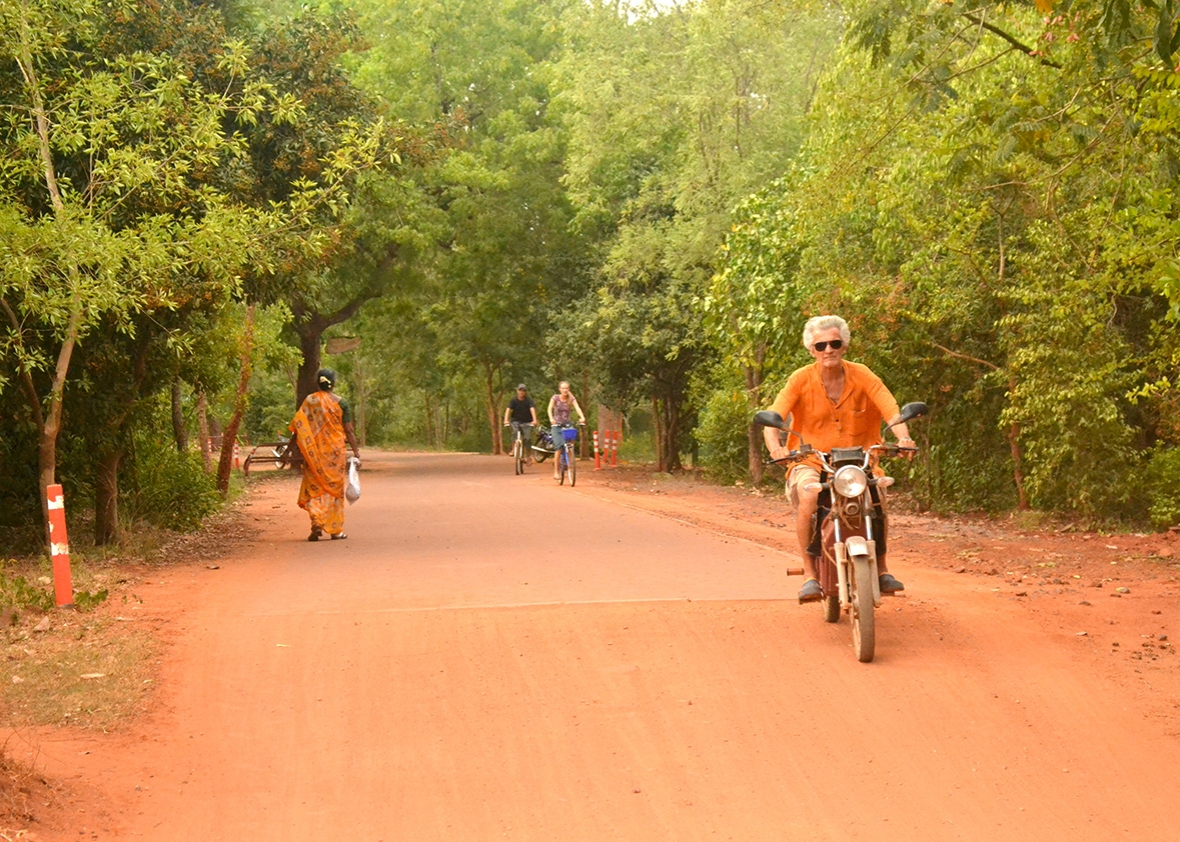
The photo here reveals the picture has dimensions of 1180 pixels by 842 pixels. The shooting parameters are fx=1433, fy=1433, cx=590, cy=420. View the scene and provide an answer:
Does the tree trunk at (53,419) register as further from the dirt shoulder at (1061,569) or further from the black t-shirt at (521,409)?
the black t-shirt at (521,409)

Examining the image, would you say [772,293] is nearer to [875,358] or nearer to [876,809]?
[875,358]

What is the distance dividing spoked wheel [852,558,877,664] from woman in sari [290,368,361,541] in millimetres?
8316

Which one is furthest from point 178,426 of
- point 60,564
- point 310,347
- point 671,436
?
point 310,347

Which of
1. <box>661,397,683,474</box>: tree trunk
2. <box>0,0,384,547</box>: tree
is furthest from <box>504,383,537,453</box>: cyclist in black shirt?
<box>0,0,384,547</box>: tree

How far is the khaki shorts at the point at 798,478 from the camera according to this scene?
358 inches

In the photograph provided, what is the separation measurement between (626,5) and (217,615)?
22.2 meters

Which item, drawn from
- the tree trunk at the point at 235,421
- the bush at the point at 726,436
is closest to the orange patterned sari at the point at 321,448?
the tree trunk at the point at 235,421

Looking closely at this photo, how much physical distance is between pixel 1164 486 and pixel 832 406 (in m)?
8.93

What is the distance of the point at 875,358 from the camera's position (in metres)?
19.8

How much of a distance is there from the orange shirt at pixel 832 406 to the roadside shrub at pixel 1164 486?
8.37 meters

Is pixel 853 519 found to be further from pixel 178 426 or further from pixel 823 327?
pixel 178 426

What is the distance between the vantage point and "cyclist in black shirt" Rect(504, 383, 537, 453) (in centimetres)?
3166

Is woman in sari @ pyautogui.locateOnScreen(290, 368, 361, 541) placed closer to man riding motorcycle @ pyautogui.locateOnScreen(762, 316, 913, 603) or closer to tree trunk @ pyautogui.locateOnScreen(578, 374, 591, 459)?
man riding motorcycle @ pyautogui.locateOnScreen(762, 316, 913, 603)

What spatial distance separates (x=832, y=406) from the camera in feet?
30.2
